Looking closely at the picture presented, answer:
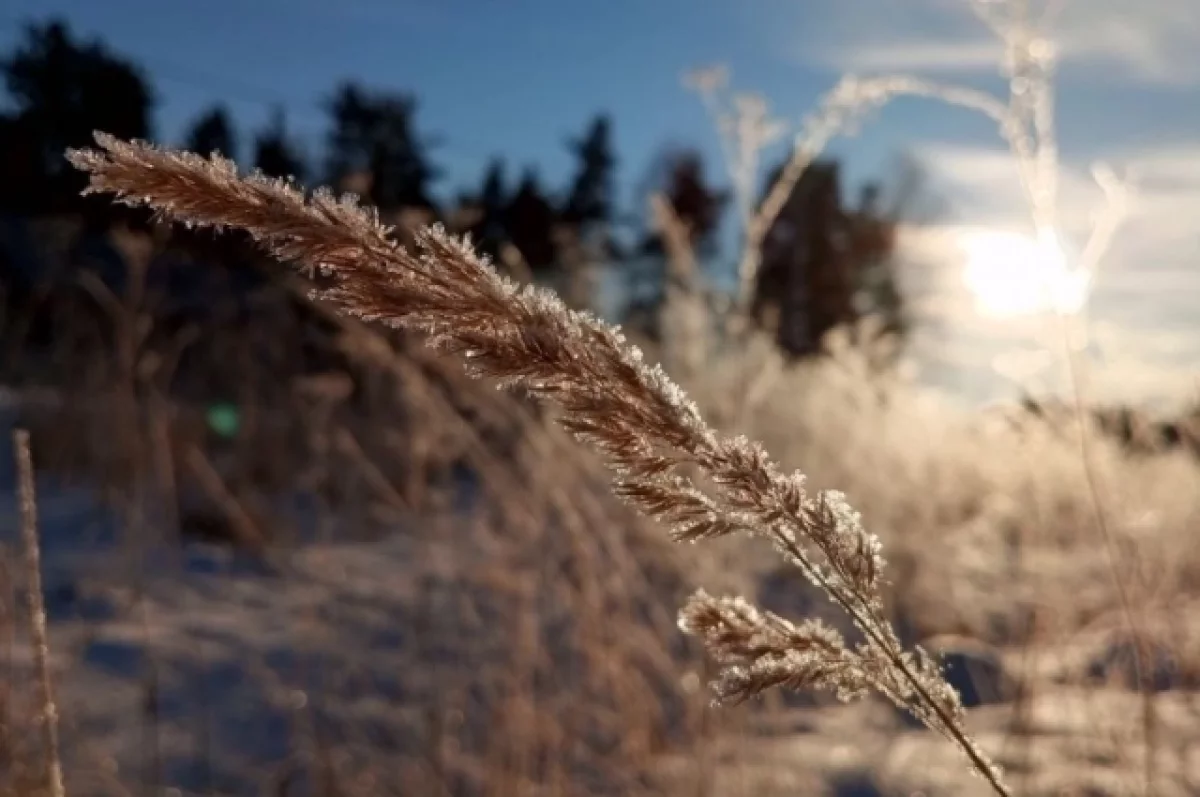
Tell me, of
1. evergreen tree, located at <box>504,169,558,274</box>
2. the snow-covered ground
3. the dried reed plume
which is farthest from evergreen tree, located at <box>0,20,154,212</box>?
the dried reed plume

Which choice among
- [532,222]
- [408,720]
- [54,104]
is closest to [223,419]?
[408,720]

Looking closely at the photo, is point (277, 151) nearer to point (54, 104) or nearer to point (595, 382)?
point (54, 104)

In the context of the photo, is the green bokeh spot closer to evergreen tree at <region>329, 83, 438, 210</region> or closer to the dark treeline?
the dark treeline

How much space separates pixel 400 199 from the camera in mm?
16688

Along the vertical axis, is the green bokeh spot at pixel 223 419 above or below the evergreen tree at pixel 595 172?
below

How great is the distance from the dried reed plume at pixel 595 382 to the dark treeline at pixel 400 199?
8.87 metres

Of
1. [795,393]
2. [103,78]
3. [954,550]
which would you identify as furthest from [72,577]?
[103,78]

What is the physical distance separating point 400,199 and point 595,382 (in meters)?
16.5

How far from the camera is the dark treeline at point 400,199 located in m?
13.4

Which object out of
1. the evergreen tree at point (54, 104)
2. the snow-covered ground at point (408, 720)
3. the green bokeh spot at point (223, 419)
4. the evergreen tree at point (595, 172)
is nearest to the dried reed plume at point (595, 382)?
the snow-covered ground at point (408, 720)

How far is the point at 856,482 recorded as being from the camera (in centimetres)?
573

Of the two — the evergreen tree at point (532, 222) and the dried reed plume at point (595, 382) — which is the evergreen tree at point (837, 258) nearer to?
the evergreen tree at point (532, 222)

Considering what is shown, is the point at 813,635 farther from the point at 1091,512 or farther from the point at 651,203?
the point at 1091,512

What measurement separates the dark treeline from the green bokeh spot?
4.35ft
